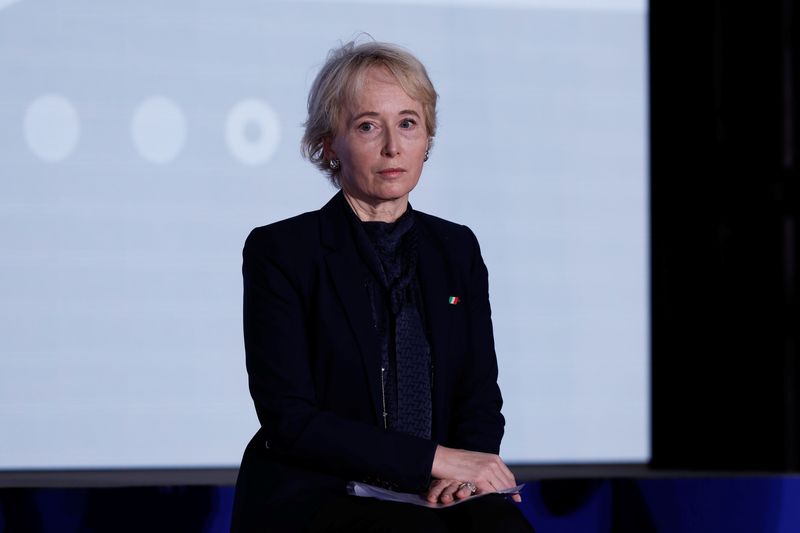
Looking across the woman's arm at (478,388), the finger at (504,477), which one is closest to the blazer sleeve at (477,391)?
the woman's arm at (478,388)

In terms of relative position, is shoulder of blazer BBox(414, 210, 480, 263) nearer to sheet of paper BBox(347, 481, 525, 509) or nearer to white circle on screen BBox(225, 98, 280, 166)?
sheet of paper BBox(347, 481, 525, 509)

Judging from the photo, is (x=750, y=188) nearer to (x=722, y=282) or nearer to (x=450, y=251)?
(x=722, y=282)

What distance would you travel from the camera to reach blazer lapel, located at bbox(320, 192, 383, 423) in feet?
5.42

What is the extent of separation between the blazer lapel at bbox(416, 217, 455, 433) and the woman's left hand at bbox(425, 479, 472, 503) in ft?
0.52

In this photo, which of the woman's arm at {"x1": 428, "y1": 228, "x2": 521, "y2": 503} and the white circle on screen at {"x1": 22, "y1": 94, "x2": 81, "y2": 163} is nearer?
the woman's arm at {"x1": 428, "y1": 228, "x2": 521, "y2": 503}

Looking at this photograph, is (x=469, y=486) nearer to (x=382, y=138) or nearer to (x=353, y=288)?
(x=353, y=288)

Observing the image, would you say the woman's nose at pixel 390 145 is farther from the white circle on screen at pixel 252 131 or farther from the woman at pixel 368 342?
the white circle on screen at pixel 252 131

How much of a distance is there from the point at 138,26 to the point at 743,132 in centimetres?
189

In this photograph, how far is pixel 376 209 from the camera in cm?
180

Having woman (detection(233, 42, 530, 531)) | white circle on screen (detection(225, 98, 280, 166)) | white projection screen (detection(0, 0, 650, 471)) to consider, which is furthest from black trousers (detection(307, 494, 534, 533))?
white circle on screen (detection(225, 98, 280, 166))

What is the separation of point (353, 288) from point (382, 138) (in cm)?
27

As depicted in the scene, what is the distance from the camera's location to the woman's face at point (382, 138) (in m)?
1.72

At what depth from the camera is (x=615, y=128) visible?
3148 millimetres

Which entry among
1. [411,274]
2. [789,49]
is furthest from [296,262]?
[789,49]
